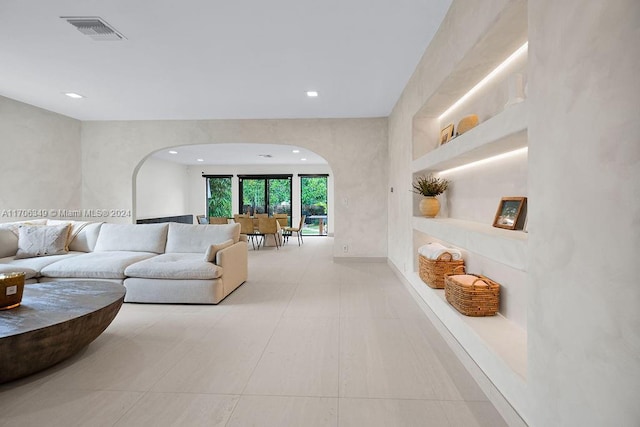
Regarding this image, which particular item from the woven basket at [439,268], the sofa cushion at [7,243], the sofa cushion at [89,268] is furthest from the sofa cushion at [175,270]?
the woven basket at [439,268]

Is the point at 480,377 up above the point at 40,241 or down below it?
below

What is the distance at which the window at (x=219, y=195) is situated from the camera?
12414 millimetres

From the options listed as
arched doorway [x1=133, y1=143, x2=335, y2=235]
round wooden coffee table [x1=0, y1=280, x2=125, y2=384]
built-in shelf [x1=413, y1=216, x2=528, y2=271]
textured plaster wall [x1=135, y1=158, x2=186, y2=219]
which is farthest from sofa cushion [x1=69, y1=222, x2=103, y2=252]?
arched doorway [x1=133, y1=143, x2=335, y2=235]

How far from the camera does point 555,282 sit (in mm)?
1345

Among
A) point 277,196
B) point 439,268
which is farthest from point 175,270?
point 277,196

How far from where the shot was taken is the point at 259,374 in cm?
220

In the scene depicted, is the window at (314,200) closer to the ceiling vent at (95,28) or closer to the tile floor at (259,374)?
the tile floor at (259,374)

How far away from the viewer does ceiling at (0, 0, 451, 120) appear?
2.77 m

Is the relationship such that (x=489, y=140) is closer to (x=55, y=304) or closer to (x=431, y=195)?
(x=431, y=195)

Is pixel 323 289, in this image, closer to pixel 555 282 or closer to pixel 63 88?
pixel 555 282

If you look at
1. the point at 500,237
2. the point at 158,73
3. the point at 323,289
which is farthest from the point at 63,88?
the point at 500,237

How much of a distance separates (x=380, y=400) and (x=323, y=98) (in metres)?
4.25

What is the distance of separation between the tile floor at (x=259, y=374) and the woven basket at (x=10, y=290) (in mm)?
598

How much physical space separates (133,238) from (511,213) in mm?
4636
